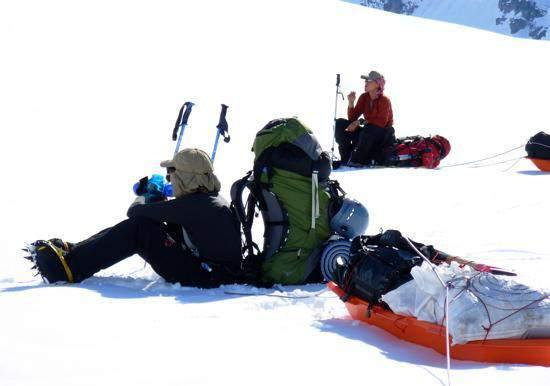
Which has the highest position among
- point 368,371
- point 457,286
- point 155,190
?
point 155,190

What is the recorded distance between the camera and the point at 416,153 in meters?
11.9

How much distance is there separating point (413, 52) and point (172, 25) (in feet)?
23.6

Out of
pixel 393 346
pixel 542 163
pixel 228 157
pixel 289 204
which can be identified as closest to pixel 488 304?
pixel 393 346

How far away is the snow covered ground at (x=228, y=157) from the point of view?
379cm

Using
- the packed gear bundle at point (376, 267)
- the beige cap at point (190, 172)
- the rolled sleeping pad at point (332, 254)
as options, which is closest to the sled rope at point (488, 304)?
the packed gear bundle at point (376, 267)

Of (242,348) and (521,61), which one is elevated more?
(521,61)

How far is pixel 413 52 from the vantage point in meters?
24.9

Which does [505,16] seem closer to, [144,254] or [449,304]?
[144,254]

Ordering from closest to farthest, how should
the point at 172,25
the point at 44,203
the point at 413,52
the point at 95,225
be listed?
the point at 95,225 < the point at 44,203 < the point at 172,25 < the point at 413,52

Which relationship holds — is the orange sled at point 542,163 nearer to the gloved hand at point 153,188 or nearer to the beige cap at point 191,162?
the gloved hand at point 153,188

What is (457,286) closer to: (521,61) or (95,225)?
(95,225)

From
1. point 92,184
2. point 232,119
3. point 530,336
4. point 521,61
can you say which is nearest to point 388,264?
point 530,336

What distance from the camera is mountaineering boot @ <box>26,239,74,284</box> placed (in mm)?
5262

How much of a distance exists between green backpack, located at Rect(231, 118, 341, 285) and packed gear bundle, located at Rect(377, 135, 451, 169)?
6.14 metres
